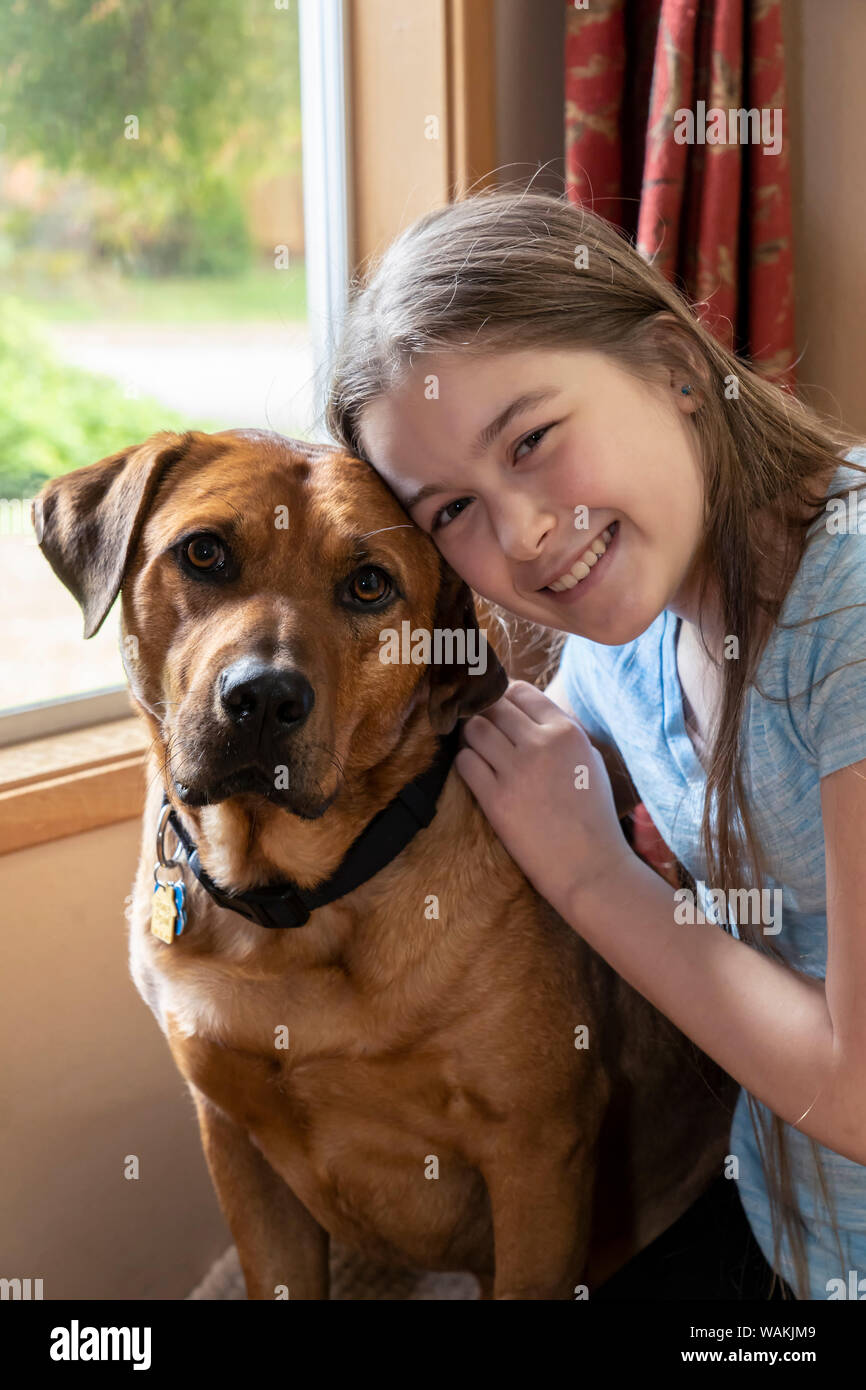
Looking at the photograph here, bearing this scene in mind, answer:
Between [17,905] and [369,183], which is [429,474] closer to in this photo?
[17,905]

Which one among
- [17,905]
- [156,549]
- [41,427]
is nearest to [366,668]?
[156,549]

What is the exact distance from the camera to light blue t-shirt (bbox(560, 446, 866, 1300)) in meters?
1.17

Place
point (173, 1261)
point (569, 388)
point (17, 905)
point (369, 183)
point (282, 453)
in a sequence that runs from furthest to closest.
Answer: point (369, 183)
point (173, 1261)
point (17, 905)
point (282, 453)
point (569, 388)

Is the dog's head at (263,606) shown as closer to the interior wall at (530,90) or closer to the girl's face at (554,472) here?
the girl's face at (554,472)

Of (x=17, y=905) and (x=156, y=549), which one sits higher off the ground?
(x=156, y=549)

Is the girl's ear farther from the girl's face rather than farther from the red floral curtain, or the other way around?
the red floral curtain

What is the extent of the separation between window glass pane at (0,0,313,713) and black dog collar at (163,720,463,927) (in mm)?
730

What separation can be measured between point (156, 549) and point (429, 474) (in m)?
0.30

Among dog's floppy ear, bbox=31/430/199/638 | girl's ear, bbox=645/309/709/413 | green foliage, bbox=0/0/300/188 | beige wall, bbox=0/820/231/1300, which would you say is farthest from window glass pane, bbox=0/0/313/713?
girl's ear, bbox=645/309/709/413

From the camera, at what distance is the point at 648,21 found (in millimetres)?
2061

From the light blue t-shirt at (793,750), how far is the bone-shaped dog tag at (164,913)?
583 millimetres

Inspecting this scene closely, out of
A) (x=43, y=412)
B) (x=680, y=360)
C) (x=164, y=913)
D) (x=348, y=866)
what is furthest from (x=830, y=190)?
(x=164, y=913)

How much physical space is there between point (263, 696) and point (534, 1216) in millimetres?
659

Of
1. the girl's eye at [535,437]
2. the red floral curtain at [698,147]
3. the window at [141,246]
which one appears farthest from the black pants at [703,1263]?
the red floral curtain at [698,147]
